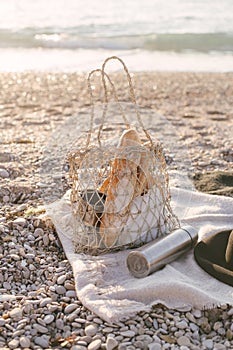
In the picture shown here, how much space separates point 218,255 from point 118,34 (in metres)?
14.0

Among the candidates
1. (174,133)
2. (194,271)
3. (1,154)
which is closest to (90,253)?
(194,271)

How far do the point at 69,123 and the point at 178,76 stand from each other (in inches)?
179

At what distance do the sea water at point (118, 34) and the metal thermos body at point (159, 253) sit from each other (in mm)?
8789

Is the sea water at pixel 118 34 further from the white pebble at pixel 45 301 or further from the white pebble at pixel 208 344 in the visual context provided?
the white pebble at pixel 208 344

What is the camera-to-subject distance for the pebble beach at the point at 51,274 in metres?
2.61

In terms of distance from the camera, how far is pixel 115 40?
1555 cm

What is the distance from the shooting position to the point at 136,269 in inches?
121

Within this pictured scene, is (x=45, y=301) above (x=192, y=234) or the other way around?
the other way around

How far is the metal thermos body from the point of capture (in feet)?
9.94

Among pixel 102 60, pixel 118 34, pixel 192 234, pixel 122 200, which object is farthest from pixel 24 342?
pixel 118 34

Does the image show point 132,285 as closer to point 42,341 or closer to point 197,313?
point 197,313

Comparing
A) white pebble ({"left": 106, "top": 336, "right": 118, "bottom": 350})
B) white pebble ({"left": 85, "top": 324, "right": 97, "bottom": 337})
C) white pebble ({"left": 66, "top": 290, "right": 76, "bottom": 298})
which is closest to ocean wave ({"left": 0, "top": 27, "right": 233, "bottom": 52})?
white pebble ({"left": 66, "top": 290, "right": 76, "bottom": 298})

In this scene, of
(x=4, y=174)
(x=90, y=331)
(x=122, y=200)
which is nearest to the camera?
(x=90, y=331)

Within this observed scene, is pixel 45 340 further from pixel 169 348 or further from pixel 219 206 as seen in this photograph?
pixel 219 206
